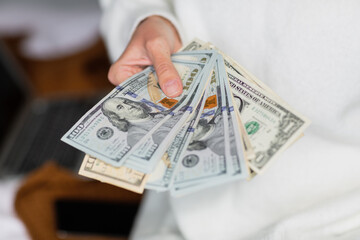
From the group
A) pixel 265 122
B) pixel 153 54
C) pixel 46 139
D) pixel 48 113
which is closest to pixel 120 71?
pixel 153 54

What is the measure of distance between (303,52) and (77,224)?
831 mm

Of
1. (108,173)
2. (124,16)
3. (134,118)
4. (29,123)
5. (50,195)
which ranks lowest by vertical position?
(50,195)

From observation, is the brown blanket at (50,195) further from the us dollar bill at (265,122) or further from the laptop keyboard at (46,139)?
the us dollar bill at (265,122)

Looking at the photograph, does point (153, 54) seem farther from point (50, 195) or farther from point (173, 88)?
point (50, 195)

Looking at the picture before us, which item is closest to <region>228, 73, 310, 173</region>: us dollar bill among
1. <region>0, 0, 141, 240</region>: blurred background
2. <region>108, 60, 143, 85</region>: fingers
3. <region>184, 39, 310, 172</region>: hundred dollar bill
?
<region>184, 39, 310, 172</region>: hundred dollar bill

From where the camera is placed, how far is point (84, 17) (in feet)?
7.68

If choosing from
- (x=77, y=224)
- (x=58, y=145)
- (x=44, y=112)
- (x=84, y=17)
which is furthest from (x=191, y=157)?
(x=84, y=17)

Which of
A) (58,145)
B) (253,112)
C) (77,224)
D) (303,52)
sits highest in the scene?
(303,52)

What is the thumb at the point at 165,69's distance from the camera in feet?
2.67

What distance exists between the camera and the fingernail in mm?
812

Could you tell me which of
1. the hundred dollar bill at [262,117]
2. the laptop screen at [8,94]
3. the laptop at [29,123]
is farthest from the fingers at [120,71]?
the laptop screen at [8,94]

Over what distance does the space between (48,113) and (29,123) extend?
0.09 metres

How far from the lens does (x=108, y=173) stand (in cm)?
76

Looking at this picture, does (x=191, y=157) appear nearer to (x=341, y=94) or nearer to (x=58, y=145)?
(x=341, y=94)
